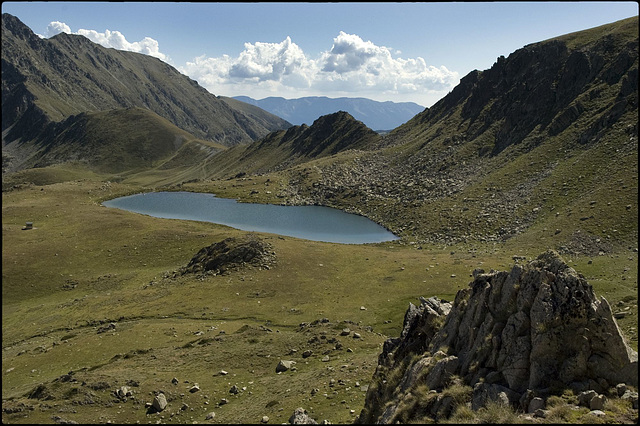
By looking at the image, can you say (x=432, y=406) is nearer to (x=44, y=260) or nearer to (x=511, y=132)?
(x=44, y=260)

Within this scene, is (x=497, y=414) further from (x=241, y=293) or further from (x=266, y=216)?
(x=266, y=216)

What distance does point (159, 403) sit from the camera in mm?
31062

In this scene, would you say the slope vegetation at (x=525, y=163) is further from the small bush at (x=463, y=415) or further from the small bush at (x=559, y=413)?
the small bush at (x=463, y=415)

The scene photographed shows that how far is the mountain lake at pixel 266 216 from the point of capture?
113250 millimetres

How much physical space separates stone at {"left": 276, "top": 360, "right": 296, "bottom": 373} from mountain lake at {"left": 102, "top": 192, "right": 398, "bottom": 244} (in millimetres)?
65329

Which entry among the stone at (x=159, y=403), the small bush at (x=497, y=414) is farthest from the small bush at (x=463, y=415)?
the stone at (x=159, y=403)

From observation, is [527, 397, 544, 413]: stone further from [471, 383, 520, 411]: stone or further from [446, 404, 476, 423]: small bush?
[446, 404, 476, 423]: small bush

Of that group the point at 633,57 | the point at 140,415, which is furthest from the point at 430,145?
the point at 140,415

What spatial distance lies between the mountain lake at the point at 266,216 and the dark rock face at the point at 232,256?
3099cm

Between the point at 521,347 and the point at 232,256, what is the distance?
203 feet

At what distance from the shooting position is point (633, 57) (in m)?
112

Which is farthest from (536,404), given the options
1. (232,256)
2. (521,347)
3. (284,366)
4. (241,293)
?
(232,256)

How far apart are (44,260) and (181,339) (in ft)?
170

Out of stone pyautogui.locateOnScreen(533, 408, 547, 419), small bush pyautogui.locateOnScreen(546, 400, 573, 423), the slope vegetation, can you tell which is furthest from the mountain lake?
small bush pyautogui.locateOnScreen(546, 400, 573, 423)
